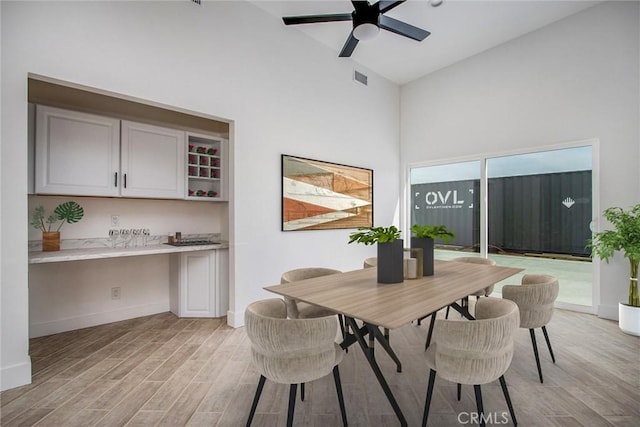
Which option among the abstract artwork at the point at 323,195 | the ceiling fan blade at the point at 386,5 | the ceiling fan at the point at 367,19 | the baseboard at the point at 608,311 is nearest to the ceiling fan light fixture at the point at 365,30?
the ceiling fan at the point at 367,19

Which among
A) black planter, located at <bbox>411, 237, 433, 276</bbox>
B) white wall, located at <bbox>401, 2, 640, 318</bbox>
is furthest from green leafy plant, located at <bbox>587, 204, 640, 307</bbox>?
black planter, located at <bbox>411, 237, 433, 276</bbox>

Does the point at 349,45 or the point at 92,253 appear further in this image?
the point at 349,45

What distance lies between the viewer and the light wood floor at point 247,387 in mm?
1799

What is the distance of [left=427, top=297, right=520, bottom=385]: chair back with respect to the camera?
4.57 feet

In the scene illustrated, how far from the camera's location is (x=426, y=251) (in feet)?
7.69

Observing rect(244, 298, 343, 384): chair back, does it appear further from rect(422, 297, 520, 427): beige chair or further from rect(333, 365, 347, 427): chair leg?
rect(422, 297, 520, 427): beige chair

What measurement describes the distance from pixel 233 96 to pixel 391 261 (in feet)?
8.37

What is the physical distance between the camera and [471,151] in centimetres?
475

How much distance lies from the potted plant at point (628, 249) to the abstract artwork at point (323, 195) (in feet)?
9.61

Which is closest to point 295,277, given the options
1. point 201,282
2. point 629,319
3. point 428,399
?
point 428,399

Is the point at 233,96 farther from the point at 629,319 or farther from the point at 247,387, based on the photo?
the point at 629,319

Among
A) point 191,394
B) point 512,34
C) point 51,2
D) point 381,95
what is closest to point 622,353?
point 191,394

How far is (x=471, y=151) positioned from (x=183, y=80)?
420cm

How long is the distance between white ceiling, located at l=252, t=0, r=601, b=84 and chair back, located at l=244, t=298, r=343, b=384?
3.61 meters
